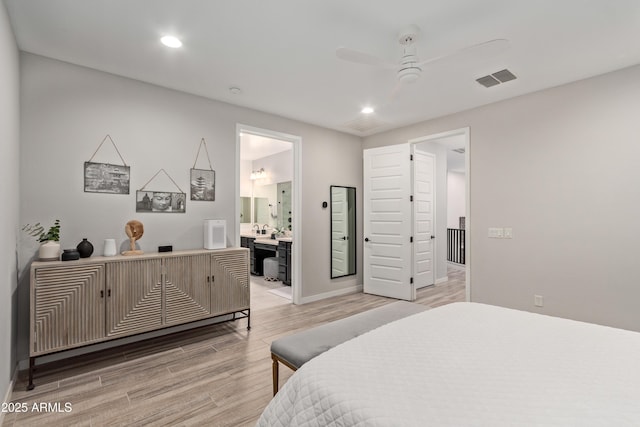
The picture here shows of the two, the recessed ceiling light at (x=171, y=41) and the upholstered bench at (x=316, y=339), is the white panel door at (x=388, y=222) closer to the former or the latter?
the upholstered bench at (x=316, y=339)

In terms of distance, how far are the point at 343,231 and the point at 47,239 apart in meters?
3.81

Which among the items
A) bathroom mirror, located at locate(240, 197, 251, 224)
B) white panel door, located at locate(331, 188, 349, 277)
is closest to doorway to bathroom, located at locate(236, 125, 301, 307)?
bathroom mirror, located at locate(240, 197, 251, 224)

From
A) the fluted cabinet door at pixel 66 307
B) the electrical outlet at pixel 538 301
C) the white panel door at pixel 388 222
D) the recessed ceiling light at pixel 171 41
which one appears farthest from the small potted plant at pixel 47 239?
the electrical outlet at pixel 538 301

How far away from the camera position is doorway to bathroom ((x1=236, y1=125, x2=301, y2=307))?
183 inches

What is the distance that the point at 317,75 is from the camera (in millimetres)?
3104

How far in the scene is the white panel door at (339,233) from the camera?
5.09m

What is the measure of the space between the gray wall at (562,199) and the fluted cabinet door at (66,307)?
4.15 m

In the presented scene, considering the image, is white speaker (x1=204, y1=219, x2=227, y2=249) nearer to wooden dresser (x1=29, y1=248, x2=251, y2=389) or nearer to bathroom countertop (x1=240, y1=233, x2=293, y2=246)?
wooden dresser (x1=29, y1=248, x2=251, y2=389)

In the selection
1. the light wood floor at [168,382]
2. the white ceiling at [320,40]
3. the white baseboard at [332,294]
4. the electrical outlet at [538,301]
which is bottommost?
the light wood floor at [168,382]

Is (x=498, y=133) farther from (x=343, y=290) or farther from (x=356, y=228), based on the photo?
(x=343, y=290)

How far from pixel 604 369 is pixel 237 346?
281 centimetres

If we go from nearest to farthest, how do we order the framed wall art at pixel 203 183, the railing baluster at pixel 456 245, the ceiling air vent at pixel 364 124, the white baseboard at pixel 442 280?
the framed wall art at pixel 203 183
the ceiling air vent at pixel 364 124
the white baseboard at pixel 442 280
the railing baluster at pixel 456 245

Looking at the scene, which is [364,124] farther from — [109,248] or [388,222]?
[109,248]

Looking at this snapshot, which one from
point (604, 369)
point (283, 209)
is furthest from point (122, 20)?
point (283, 209)
